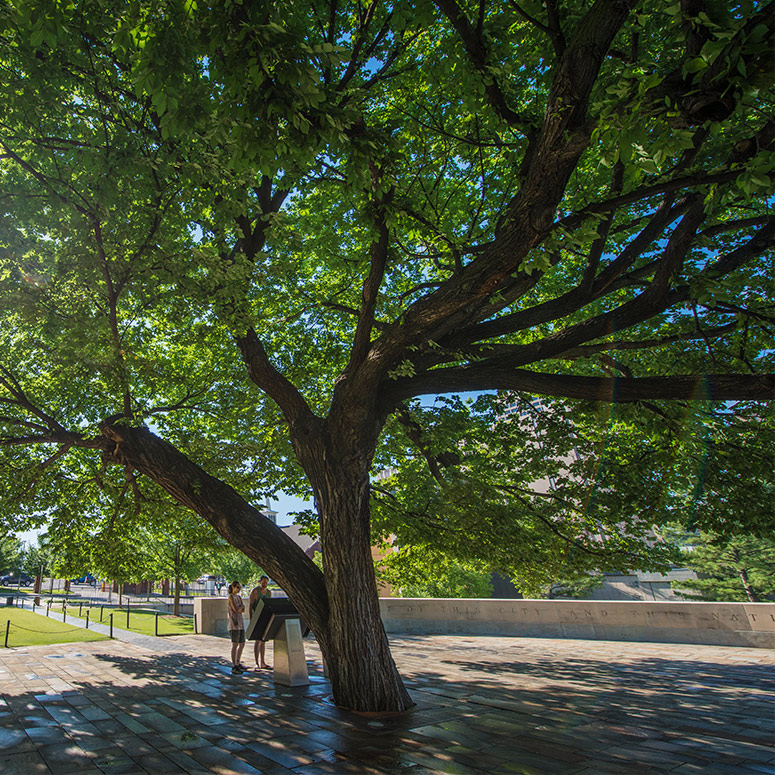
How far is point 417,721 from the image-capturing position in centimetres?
596

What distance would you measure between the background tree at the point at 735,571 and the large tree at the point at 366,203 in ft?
90.0

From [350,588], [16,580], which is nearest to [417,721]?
[350,588]

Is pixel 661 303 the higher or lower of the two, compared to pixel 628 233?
lower

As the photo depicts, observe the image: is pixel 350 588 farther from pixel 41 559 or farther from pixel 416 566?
pixel 41 559

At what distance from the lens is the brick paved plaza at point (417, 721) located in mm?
4578

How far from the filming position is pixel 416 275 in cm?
1055

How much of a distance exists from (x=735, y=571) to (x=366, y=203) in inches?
1369

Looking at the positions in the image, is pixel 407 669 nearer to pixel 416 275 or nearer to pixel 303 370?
pixel 303 370

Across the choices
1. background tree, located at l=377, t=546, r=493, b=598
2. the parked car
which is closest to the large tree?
background tree, located at l=377, t=546, r=493, b=598

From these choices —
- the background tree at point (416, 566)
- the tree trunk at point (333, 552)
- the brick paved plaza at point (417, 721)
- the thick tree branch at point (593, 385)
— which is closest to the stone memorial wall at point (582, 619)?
the brick paved plaza at point (417, 721)

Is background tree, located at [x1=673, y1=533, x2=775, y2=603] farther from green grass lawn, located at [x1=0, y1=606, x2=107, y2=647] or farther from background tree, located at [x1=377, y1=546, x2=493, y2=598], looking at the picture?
green grass lawn, located at [x1=0, y1=606, x2=107, y2=647]

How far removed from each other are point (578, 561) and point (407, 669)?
3.97 m

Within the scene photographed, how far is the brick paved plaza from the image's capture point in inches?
180

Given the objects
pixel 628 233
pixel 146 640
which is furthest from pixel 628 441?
pixel 146 640
